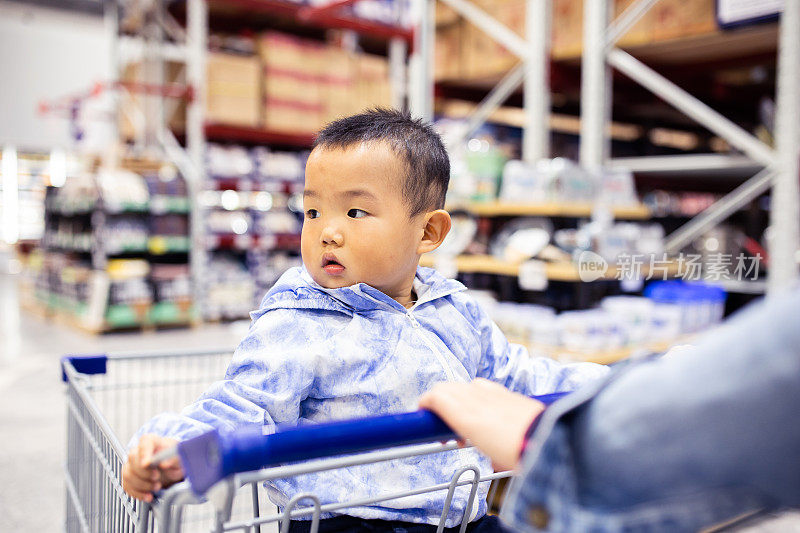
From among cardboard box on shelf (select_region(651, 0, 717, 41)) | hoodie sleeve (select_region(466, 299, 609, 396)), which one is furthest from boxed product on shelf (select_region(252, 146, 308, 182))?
hoodie sleeve (select_region(466, 299, 609, 396))

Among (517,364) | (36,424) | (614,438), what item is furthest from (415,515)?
(36,424)

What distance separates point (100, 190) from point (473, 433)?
19.7 ft

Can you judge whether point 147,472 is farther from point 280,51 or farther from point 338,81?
point 338,81

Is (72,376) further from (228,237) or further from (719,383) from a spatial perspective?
(228,237)

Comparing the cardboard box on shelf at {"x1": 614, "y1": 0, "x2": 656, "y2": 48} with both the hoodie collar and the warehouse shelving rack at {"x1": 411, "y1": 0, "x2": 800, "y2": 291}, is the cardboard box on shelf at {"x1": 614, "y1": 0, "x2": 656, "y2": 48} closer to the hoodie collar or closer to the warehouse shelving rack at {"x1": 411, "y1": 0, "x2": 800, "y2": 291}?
the warehouse shelving rack at {"x1": 411, "y1": 0, "x2": 800, "y2": 291}

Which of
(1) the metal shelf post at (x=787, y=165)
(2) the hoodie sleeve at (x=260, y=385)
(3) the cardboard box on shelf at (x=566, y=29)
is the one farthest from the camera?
(3) the cardboard box on shelf at (x=566, y=29)

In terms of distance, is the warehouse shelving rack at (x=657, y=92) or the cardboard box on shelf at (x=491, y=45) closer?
the warehouse shelving rack at (x=657, y=92)

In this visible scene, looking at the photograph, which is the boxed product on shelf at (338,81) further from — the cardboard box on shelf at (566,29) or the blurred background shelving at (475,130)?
the cardboard box on shelf at (566,29)

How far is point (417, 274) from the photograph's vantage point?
1359 millimetres

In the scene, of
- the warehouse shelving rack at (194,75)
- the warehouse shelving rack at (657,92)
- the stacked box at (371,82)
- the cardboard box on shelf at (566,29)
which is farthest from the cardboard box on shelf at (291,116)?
the cardboard box on shelf at (566,29)

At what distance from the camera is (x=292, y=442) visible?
684mm

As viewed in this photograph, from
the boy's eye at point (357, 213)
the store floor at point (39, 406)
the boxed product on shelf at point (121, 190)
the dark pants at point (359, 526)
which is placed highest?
the boxed product on shelf at point (121, 190)

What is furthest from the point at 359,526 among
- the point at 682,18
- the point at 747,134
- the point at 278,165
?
the point at 278,165

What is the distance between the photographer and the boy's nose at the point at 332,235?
1095 mm
